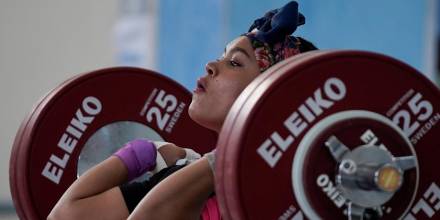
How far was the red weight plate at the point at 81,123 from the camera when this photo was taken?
1349mm

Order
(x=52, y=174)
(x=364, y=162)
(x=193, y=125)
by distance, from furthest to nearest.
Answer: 1. (x=193, y=125)
2. (x=52, y=174)
3. (x=364, y=162)

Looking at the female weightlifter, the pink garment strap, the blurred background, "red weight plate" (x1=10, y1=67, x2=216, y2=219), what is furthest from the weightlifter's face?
the blurred background

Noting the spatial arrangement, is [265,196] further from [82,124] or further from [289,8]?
[82,124]

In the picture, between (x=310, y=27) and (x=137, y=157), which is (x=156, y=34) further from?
(x=137, y=157)

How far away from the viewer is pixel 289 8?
3.85 ft

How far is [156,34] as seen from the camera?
3.77 meters

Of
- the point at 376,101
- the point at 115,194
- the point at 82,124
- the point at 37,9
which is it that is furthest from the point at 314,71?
the point at 37,9

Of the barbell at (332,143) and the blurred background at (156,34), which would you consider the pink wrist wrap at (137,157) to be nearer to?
the barbell at (332,143)

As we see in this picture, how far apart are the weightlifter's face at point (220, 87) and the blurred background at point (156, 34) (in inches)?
56.3

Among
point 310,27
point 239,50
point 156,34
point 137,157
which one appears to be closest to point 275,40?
point 239,50

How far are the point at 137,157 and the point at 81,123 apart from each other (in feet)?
0.69

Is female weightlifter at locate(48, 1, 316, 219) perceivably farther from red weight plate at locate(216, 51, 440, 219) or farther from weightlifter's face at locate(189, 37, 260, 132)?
red weight plate at locate(216, 51, 440, 219)

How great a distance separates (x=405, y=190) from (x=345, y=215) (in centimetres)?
8

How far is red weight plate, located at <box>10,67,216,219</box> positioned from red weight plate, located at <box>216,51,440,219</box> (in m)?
0.58
